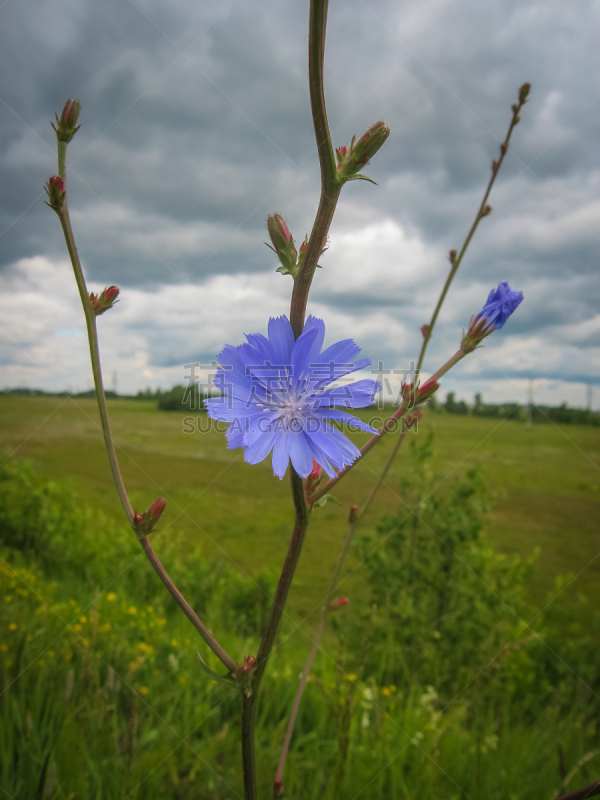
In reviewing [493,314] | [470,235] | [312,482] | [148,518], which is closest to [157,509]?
[148,518]

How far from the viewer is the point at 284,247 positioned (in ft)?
3.96

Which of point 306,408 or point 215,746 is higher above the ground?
point 306,408

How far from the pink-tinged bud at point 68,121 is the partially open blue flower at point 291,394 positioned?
862 millimetres

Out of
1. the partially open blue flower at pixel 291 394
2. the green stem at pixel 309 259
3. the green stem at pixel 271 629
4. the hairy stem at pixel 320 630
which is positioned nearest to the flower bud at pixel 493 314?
the hairy stem at pixel 320 630

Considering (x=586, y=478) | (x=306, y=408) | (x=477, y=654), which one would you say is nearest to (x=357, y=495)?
(x=477, y=654)

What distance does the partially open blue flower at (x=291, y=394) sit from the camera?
1.06 m

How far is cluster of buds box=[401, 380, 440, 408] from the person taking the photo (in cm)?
133

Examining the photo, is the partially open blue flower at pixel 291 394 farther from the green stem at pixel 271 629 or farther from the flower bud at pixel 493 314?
the flower bud at pixel 493 314

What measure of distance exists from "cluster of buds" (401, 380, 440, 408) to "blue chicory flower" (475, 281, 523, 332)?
0.40 m

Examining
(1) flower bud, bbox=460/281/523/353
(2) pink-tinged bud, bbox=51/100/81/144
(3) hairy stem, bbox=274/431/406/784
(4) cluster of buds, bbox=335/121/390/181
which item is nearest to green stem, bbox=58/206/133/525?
(2) pink-tinged bud, bbox=51/100/81/144

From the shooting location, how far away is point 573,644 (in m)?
5.43

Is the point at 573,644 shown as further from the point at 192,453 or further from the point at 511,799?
the point at 192,453

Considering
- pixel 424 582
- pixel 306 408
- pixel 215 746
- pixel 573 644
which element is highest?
pixel 306 408

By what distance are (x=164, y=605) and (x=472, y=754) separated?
134 inches
